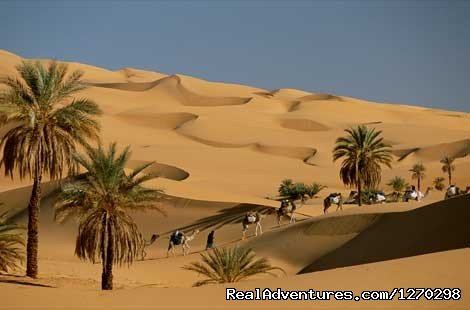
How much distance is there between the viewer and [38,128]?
16.8m

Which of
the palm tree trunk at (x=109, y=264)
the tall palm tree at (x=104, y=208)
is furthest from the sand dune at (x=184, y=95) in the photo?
the palm tree trunk at (x=109, y=264)

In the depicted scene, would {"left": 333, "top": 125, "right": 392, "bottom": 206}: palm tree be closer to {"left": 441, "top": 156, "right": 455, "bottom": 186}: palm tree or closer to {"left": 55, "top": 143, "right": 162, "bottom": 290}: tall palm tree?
{"left": 55, "top": 143, "right": 162, "bottom": 290}: tall palm tree

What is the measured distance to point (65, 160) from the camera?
689 inches

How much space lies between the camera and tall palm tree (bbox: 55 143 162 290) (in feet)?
51.3

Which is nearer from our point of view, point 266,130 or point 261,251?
point 261,251

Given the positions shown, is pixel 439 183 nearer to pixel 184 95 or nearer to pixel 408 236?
pixel 408 236

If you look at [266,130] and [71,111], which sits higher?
[266,130]

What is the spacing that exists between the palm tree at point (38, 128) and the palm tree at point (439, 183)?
4134 centimetres

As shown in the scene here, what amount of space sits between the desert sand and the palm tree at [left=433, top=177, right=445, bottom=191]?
1462mm

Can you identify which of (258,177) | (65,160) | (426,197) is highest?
(258,177)

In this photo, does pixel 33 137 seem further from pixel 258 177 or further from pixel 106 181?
pixel 258 177

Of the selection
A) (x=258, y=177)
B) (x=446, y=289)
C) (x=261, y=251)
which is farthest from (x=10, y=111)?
(x=258, y=177)

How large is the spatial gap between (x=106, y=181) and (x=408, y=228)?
10067 millimetres

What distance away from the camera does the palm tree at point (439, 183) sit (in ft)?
174
